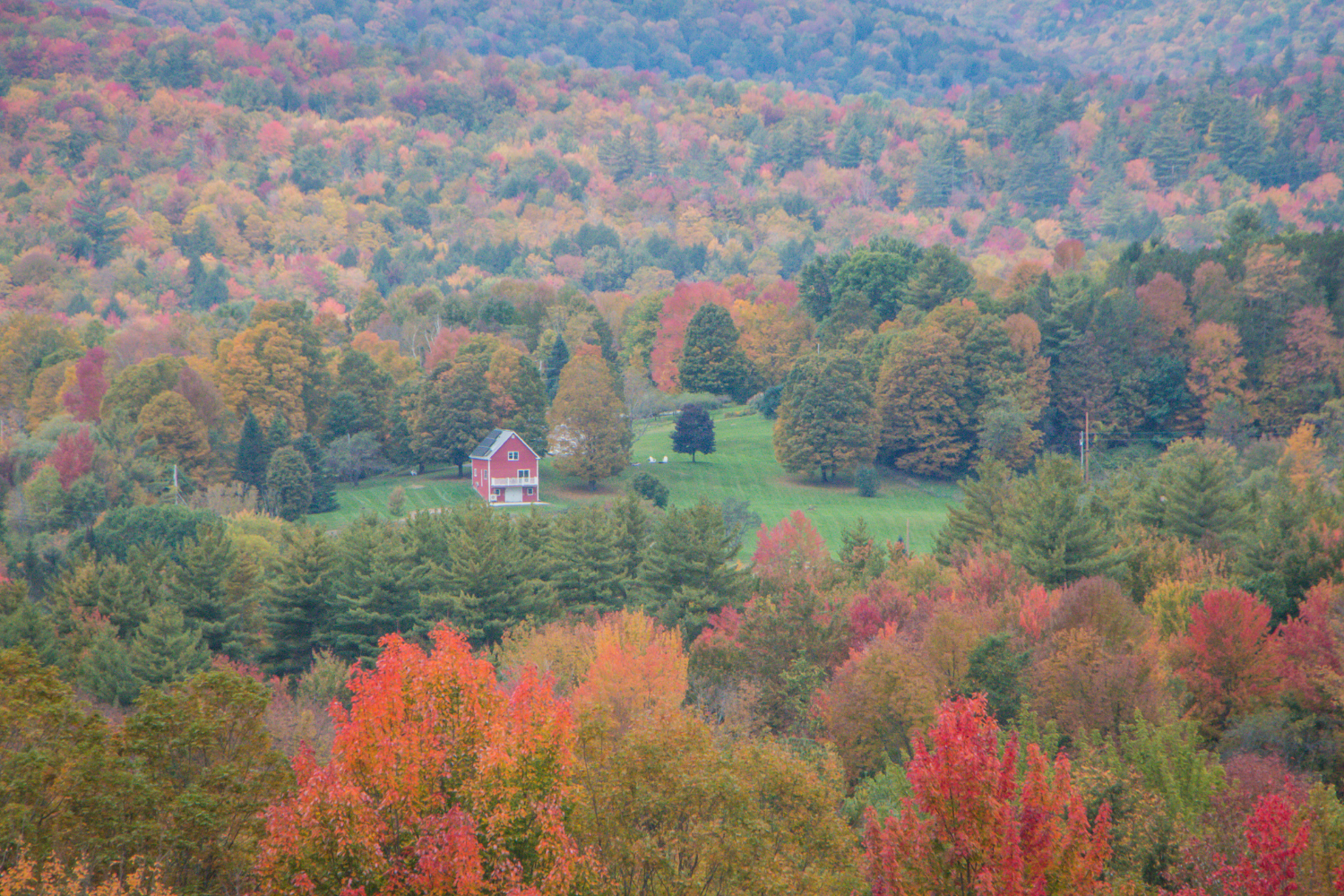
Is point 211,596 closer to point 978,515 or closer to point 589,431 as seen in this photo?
point 589,431

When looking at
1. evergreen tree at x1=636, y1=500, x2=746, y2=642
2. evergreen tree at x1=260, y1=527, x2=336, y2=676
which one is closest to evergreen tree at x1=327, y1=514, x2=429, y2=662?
evergreen tree at x1=260, y1=527, x2=336, y2=676

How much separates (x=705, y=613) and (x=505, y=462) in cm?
3433

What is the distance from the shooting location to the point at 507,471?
264 ft

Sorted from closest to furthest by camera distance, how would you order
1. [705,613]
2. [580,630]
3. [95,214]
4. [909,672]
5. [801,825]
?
1. [801,825]
2. [909,672]
3. [580,630]
4. [705,613]
5. [95,214]

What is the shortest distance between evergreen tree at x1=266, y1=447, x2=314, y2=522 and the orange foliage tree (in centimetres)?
6396

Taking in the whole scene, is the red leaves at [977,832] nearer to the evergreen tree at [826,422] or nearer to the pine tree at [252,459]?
the evergreen tree at [826,422]

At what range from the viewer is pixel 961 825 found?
1462cm

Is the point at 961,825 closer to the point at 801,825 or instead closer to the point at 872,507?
the point at 801,825

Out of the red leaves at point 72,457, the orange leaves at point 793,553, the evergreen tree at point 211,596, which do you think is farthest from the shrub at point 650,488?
the red leaves at point 72,457

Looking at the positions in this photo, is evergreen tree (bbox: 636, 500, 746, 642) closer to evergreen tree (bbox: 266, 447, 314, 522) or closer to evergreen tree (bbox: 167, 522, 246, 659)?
evergreen tree (bbox: 167, 522, 246, 659)

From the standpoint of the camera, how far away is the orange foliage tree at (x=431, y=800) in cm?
1466

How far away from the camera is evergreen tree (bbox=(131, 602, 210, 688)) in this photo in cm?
4003

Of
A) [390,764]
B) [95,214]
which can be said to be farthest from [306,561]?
[95,214]

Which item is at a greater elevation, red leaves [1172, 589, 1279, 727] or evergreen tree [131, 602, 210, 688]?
red leaves [1172, 589, 1279, 727]
